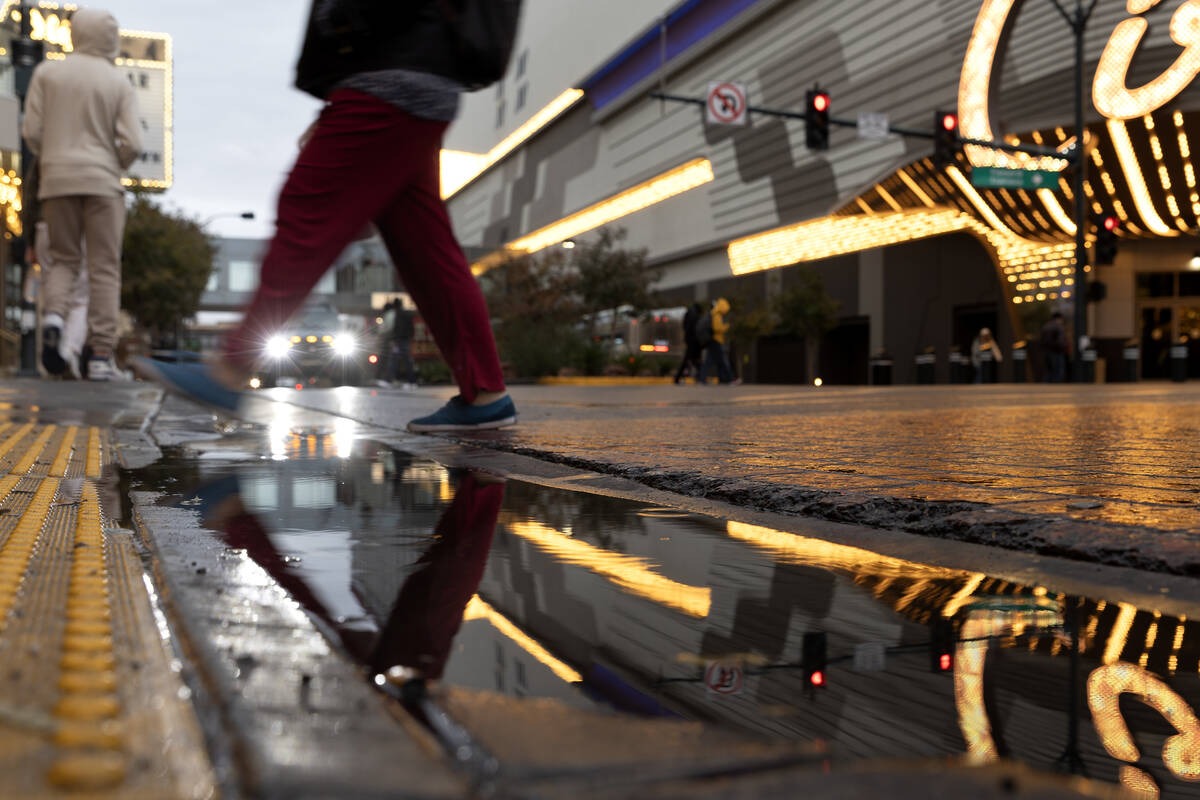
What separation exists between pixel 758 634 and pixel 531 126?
59.1 m

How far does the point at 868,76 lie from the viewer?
30.7m

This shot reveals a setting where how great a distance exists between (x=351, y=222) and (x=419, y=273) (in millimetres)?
631

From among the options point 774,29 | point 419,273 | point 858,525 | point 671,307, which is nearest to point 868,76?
point 774,29

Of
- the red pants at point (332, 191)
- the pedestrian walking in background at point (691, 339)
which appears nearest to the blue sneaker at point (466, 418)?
the red pants at point (332, 191)

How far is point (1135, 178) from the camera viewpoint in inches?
976

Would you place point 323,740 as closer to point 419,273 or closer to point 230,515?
point 230,515

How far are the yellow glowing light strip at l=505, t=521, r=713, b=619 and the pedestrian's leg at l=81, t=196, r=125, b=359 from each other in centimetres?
814

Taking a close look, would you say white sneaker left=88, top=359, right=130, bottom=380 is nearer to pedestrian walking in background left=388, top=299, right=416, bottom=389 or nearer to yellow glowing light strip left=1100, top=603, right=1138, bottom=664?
yellow glowing light strip left=1100, top=603, right=1138, bottom=664

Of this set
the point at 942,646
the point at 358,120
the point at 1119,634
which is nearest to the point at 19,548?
the point at 942,646

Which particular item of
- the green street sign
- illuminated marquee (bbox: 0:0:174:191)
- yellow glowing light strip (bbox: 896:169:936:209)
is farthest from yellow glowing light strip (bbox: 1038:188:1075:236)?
illuminated marquee (bbox: 0:0:174:191)

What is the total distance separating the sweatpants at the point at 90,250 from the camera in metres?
9.43

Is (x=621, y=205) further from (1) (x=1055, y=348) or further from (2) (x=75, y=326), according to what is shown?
(2) (x=75, y=326)

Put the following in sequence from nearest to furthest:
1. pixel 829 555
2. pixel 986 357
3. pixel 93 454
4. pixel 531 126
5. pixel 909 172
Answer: pixel 829 555 < pixel 93 454 < pixel 986 357 < pixel 909 172 < pixel 531 126

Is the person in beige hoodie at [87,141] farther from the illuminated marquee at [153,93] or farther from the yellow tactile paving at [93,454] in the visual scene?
the illuminated marquee at [153,93]
